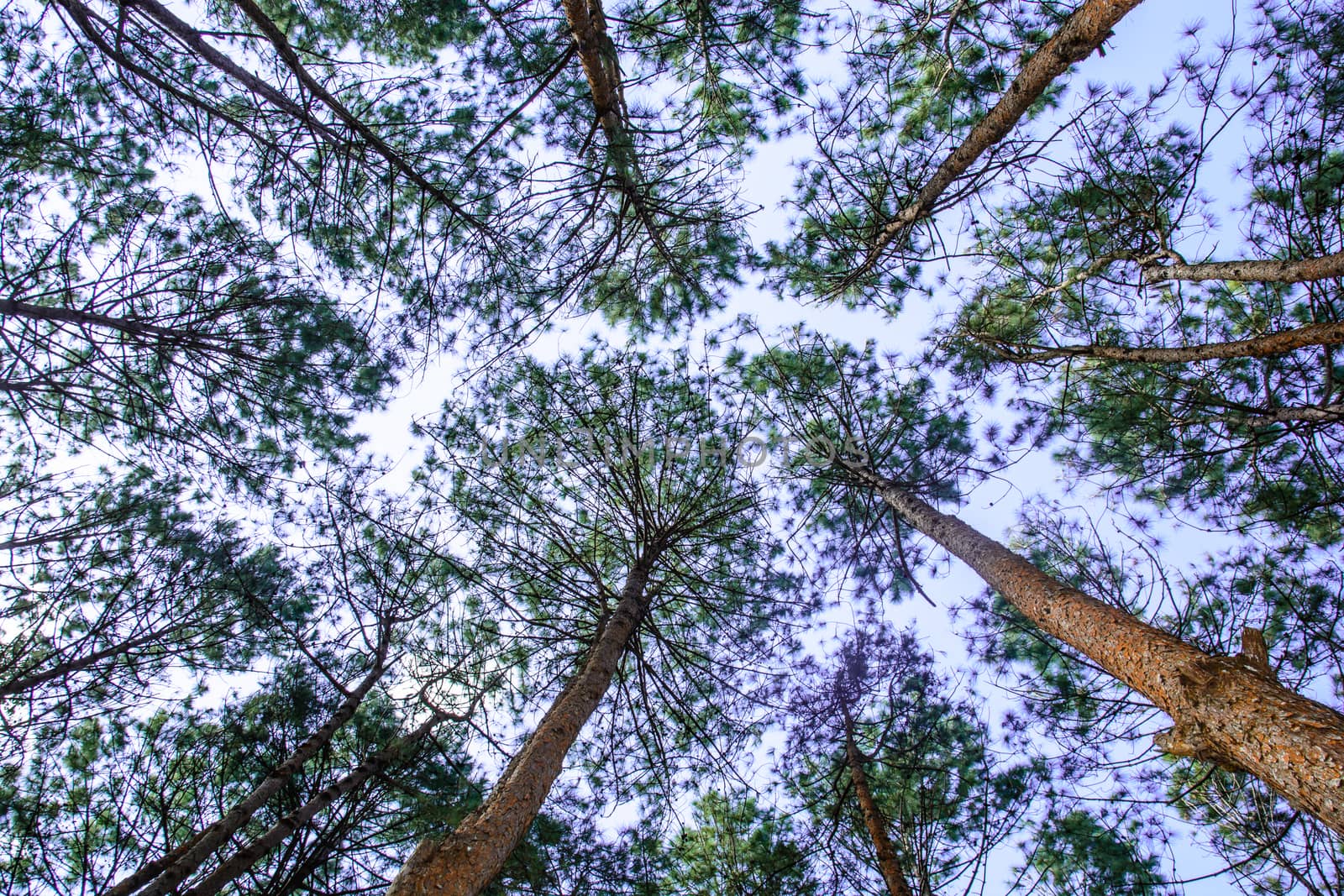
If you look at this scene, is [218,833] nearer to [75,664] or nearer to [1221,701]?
[75,664]

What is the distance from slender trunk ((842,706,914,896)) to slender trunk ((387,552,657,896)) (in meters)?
2.42

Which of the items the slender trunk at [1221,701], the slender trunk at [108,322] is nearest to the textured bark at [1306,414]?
the slender trunk at [1221,701]

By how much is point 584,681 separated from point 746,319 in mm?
3939

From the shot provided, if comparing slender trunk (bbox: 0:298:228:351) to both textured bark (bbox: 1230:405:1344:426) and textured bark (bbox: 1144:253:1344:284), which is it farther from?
textured bark (bbox: 1230:405:1344:426)

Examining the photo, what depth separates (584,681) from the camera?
4137mm

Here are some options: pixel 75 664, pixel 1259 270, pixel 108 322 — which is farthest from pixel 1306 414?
pixel 75 664

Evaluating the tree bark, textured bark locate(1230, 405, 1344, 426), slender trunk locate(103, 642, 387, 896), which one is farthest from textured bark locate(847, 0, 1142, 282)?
the tree bark

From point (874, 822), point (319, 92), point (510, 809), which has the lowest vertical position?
point (510, 809)

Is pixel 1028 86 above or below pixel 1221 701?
above

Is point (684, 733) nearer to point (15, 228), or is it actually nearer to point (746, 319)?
point (746, 319)

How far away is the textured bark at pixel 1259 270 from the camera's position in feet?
12.0

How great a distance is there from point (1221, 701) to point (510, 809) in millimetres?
3190

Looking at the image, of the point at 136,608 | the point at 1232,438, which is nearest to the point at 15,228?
the point at 136,608

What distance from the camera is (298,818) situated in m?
3.82
